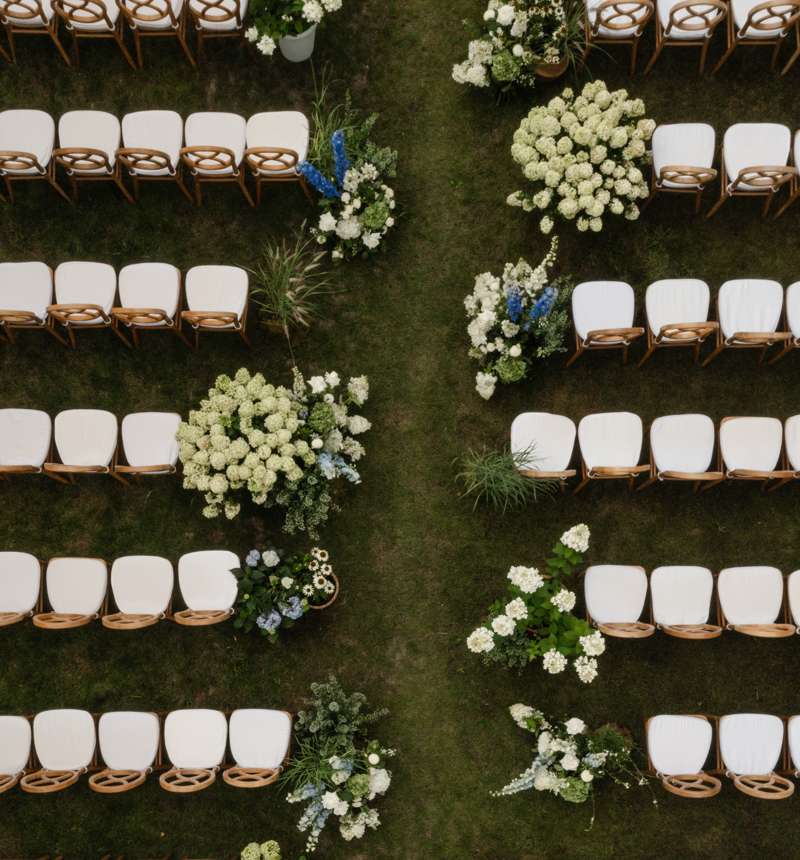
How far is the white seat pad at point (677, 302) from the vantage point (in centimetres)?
476

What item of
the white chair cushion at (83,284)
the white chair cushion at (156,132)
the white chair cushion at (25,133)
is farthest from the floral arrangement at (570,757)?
the white chair cushion at (25,133)

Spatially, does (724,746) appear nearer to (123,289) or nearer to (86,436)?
(86,436)

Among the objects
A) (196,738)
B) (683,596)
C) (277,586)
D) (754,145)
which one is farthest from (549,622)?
(754,145)

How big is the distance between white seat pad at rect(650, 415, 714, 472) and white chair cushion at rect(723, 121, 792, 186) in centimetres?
178

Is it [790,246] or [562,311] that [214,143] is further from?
[790,246]

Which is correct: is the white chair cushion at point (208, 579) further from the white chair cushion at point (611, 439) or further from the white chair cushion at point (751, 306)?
the white chair cushion at point (751, 306)

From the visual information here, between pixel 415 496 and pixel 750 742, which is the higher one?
pixel 415 496

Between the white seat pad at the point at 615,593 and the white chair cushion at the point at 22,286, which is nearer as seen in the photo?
the white seat pad at the point at 615,593

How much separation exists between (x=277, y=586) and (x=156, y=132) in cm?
340

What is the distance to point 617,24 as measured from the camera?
4.70 meters

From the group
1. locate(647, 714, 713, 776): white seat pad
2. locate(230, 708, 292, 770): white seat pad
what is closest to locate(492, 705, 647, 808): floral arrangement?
locate(647, 714, 713, 776): white seat pad

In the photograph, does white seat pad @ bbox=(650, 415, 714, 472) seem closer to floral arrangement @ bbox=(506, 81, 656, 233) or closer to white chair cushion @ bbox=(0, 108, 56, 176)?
floral arrangement @ bbox=(506, 81, 656, 233)

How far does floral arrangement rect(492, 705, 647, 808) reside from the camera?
14.5ft

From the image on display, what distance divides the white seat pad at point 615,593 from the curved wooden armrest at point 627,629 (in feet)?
0.19
